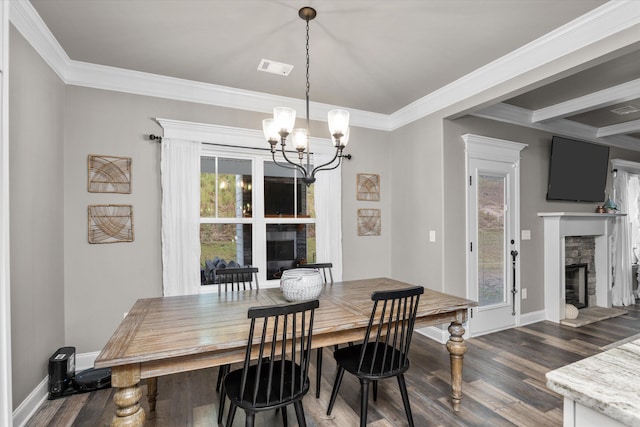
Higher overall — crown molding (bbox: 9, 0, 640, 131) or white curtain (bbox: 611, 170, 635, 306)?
crown molding (bbox: 9, 0, 640, 131)

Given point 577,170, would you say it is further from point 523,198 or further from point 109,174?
point 109,174

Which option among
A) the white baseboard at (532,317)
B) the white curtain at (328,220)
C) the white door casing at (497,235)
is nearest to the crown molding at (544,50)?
the white door casing at (497,235)

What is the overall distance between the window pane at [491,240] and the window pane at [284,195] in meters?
2.02

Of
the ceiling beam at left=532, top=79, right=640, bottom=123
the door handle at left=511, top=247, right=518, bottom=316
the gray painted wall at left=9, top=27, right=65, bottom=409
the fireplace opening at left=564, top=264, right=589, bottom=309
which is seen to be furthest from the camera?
the fireplace opening at left=564, top=264, right=589, bottom=309

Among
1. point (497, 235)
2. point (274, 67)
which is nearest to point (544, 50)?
point (497, 235)

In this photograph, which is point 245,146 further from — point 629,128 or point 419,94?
point 629,128

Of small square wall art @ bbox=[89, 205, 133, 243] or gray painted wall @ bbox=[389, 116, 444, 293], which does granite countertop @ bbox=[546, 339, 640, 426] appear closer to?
gray painted wall @ bbox=[389, 116, 444, 293]

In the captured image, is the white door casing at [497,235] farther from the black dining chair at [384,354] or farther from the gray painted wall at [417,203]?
the black dining chair at [384,354]

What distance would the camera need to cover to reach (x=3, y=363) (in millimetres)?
1471

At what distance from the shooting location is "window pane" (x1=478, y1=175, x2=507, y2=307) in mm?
3803

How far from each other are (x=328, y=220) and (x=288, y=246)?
0.56 metres

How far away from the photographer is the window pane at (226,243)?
3.39 metres

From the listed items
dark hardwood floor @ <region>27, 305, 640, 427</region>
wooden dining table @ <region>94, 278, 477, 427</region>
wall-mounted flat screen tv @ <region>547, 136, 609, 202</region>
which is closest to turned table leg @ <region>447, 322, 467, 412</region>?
wooden dining table @ <region>94, 278, 477, 427</region>

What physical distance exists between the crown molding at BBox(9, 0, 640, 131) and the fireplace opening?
3334 mm
